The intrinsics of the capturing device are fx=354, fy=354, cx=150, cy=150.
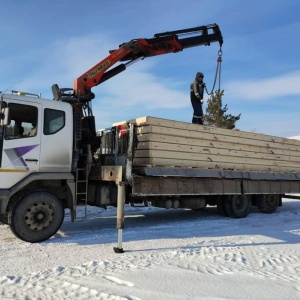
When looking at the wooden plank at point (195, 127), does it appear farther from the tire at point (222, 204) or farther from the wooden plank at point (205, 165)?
the tire at point (222, 204)

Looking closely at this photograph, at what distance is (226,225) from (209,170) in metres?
1.43

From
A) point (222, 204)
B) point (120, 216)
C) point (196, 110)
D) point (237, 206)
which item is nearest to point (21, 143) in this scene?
point (120, 216)

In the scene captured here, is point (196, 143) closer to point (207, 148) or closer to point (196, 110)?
point (207, 148)

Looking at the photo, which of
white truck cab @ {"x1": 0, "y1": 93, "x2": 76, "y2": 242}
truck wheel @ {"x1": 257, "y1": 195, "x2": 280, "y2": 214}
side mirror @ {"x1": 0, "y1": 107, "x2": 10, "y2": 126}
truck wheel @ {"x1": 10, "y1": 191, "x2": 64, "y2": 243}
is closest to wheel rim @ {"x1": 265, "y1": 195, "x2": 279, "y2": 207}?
truck wheel @ {"x1": 257, "y1": 195, "x2": 280, "y2": 214}

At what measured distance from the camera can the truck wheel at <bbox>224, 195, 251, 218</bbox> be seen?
9.77m

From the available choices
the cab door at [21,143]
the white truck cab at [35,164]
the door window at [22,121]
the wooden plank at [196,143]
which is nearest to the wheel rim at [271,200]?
the wooden plank at [196,143]

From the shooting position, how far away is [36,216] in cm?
643

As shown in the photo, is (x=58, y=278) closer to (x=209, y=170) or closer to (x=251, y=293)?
(x=251, y=293)

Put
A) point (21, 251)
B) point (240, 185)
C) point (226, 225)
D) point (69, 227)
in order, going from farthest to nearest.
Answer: point (240, 185)
point (226, 225)
point (69, 227)
point (21, 251)

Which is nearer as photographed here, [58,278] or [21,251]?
[58,278]

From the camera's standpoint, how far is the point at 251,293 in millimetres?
3887

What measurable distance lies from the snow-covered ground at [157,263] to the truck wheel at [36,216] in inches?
7.6

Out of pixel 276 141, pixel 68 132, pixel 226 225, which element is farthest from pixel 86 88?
pixel 276 141

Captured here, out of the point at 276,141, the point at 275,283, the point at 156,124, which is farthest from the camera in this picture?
the point at 276,141
